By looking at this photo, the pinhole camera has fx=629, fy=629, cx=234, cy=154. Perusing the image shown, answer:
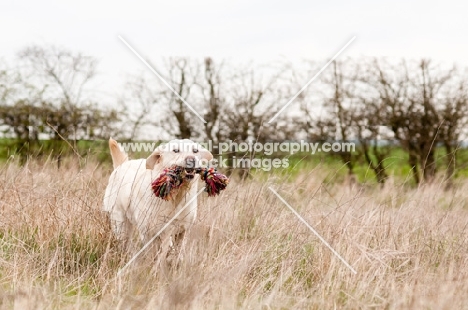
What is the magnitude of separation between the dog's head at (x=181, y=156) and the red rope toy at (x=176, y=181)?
0.05m

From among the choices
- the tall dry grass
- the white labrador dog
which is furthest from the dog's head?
the tall dry grass

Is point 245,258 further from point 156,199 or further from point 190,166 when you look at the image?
point 156,199

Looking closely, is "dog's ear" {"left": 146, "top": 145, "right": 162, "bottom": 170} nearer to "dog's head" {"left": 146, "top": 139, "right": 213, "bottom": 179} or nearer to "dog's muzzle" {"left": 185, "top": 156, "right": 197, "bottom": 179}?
"dog's head" {"left": 146, "top": 139, "right": 213, "bottom": 179}

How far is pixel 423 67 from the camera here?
983 cm

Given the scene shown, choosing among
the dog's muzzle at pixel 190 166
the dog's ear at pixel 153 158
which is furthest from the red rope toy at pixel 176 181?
the dog's ear at pixel 153 158

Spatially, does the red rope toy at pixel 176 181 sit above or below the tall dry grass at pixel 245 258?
above

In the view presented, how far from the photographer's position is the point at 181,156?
4516 millimetres

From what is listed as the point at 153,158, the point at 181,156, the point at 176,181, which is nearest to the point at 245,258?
the point at 176,181

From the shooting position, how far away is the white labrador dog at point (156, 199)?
455 cm

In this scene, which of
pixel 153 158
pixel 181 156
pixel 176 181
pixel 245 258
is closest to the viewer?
pixel 245 258

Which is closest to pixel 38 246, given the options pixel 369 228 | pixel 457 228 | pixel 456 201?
pixel 369 228

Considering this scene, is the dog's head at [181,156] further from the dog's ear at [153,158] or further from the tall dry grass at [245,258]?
the tall dry grass at [245,258]

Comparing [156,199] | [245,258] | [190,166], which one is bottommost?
[245,258]

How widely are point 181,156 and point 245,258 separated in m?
0.89
